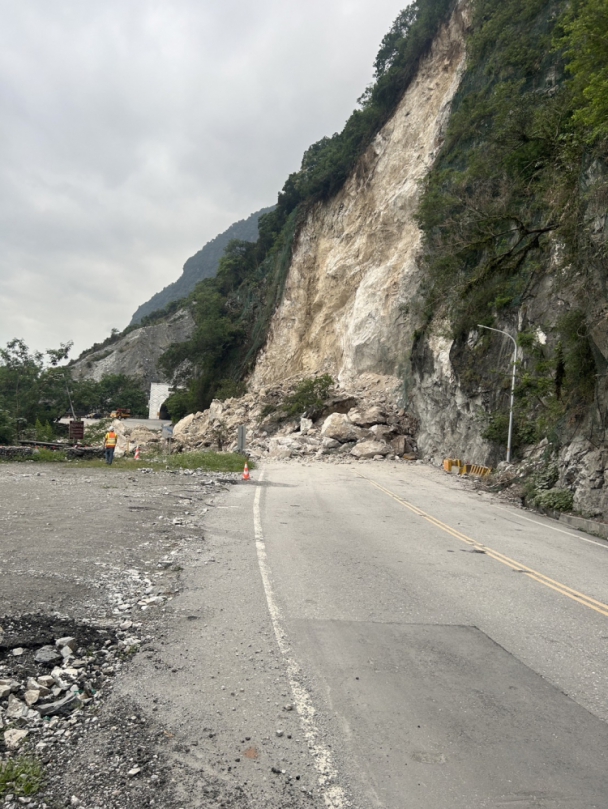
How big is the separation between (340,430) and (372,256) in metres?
17.5

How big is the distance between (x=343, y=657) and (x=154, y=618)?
202cm

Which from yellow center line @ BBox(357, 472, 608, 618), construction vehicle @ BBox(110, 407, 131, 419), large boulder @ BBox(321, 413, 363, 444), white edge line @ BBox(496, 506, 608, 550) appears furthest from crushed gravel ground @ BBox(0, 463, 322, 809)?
construction vehicle @ BBox(110, 407, 131, 419)

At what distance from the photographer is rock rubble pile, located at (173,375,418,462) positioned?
32.5 m

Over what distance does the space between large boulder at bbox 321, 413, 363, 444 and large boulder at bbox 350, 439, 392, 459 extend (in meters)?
1.47

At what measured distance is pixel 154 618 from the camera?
18.1 feet

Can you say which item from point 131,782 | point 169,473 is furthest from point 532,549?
point 169,473

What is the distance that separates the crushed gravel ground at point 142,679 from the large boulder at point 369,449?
23.2m

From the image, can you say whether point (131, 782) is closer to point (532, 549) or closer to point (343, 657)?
point (343, 657)

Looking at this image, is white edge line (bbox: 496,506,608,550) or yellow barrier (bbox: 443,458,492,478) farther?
yellow barrier (bbox: 443,458,492,478)

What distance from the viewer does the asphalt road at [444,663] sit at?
3170 mm

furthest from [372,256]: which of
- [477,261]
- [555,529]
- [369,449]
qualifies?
[555,529]

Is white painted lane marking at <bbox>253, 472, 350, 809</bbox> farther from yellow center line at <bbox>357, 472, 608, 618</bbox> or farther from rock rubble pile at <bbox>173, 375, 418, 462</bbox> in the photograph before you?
rock rubble pile at <bbox>173, 375, 418, 462</bbox>

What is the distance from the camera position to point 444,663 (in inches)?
184

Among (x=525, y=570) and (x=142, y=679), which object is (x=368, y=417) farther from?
(x=142, y=679)
